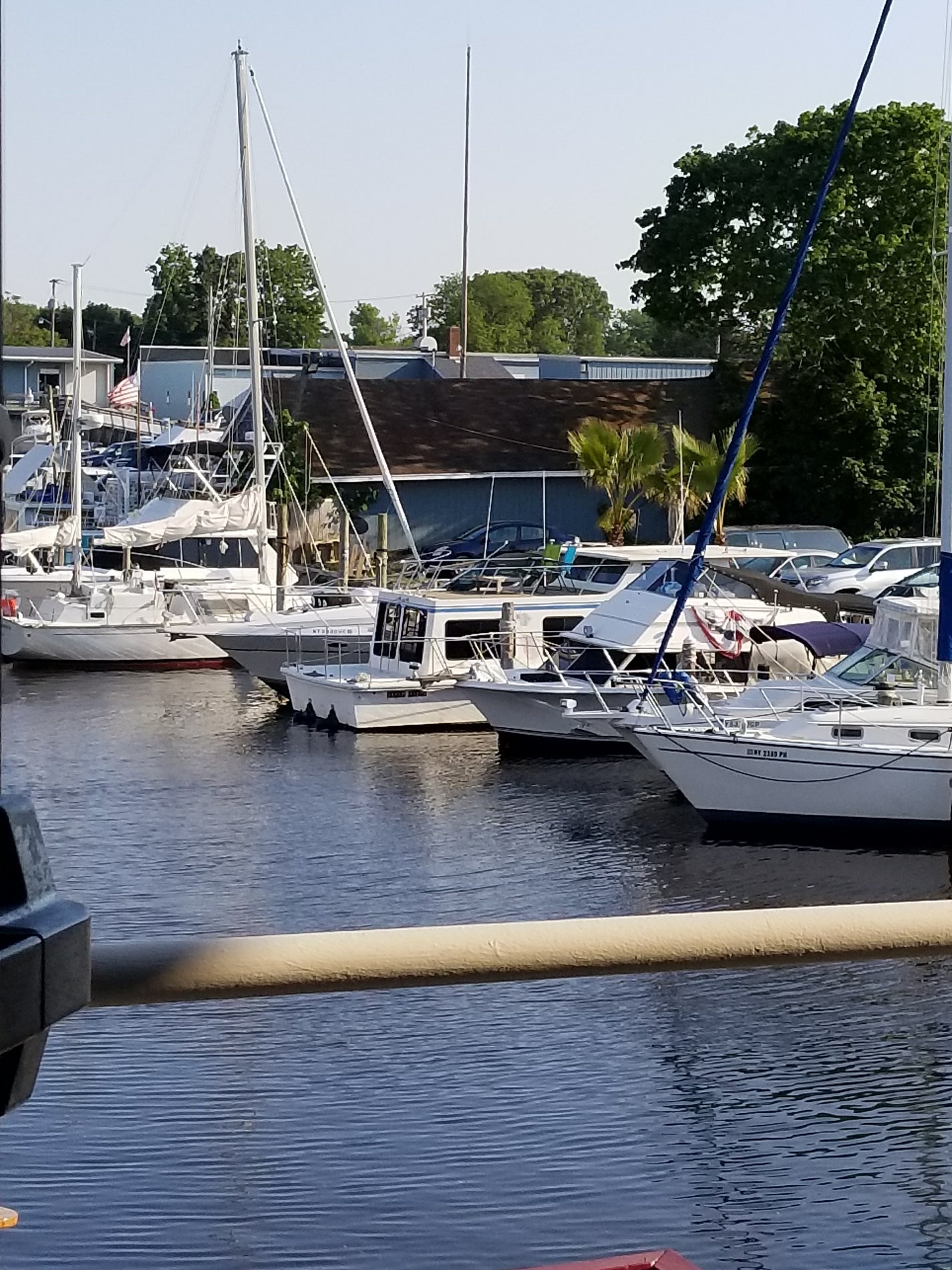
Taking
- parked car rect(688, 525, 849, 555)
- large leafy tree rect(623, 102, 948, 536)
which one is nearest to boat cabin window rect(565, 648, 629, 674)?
parked car rect(688, 525, 849, 555)

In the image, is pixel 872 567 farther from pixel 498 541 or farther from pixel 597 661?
pixel 498 541

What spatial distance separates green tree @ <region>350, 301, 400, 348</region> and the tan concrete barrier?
11284 cm

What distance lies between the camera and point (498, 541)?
1713 inches

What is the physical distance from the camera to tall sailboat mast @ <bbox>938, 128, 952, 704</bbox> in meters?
18.2

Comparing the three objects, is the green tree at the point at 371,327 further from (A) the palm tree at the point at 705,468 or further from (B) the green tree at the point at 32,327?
(A) the palm tree at the point at 705,468

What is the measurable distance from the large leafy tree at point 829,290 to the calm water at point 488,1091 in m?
24.6

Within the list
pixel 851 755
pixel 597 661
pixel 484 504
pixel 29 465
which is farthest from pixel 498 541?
pixel 851 755

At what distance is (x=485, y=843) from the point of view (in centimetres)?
2012

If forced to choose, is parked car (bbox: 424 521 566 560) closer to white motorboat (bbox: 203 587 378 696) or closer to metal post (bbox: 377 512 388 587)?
metal post (bbox: 377 512 388 587)

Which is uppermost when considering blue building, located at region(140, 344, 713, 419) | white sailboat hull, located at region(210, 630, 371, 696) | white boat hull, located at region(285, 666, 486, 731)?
blue building, located at region(140, 344, 713, 419)

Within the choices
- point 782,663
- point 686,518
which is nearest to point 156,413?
Result: point 686,518

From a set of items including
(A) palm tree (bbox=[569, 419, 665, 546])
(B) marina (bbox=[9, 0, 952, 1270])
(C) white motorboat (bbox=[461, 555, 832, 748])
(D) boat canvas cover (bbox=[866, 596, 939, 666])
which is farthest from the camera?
(A) palm tree (bbox=[569, 419, 665, 546])

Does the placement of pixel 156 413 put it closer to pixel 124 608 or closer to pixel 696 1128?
pixel 124 608

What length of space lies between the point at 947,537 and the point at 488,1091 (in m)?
9.14
